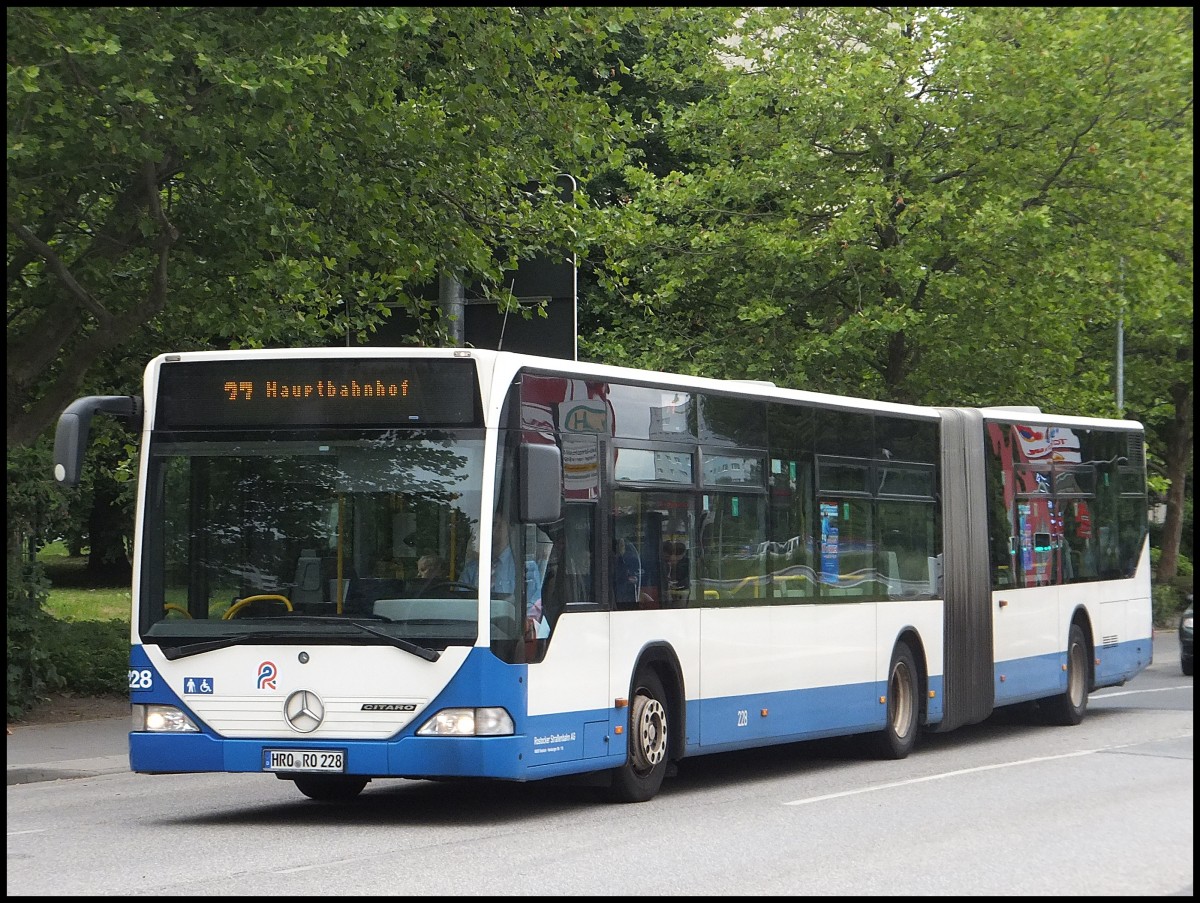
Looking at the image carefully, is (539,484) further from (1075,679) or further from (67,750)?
(1075,679)

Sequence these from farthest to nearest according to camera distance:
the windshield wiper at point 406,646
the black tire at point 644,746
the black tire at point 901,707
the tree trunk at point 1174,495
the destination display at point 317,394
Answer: the tree trunk at point 1174,495, the black tire at point 901,707, the black tire at point 644,746, the destination display at point 317,394, the windshield wiper at point 406,646

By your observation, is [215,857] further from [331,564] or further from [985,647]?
[985,647]

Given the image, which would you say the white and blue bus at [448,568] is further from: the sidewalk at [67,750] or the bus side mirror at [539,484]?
the sidewalk at [67,750]

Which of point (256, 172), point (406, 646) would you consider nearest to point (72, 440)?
point (406, 646)

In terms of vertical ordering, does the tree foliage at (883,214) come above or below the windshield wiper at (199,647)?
above

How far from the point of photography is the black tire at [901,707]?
16.7m

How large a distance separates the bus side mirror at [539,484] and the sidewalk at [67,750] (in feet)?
21.7

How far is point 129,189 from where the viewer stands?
61.2ft

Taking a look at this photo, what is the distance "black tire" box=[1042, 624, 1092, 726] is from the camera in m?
19.8

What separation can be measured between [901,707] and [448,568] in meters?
6.74

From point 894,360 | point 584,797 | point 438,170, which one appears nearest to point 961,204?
point 894,360

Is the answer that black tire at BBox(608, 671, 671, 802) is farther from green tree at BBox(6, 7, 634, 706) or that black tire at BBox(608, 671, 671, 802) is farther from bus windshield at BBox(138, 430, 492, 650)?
green tree at BBox(6, 7, 634, 706)

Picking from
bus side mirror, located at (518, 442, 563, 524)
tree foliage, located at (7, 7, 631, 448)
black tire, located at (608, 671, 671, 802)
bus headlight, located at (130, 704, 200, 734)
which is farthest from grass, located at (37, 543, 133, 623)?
bus side mirror, located at (518, 442, 563, 524)

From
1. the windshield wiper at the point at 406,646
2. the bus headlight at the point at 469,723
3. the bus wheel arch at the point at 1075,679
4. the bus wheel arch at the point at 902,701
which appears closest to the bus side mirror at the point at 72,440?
the windshield wiper at the point at 406,646
